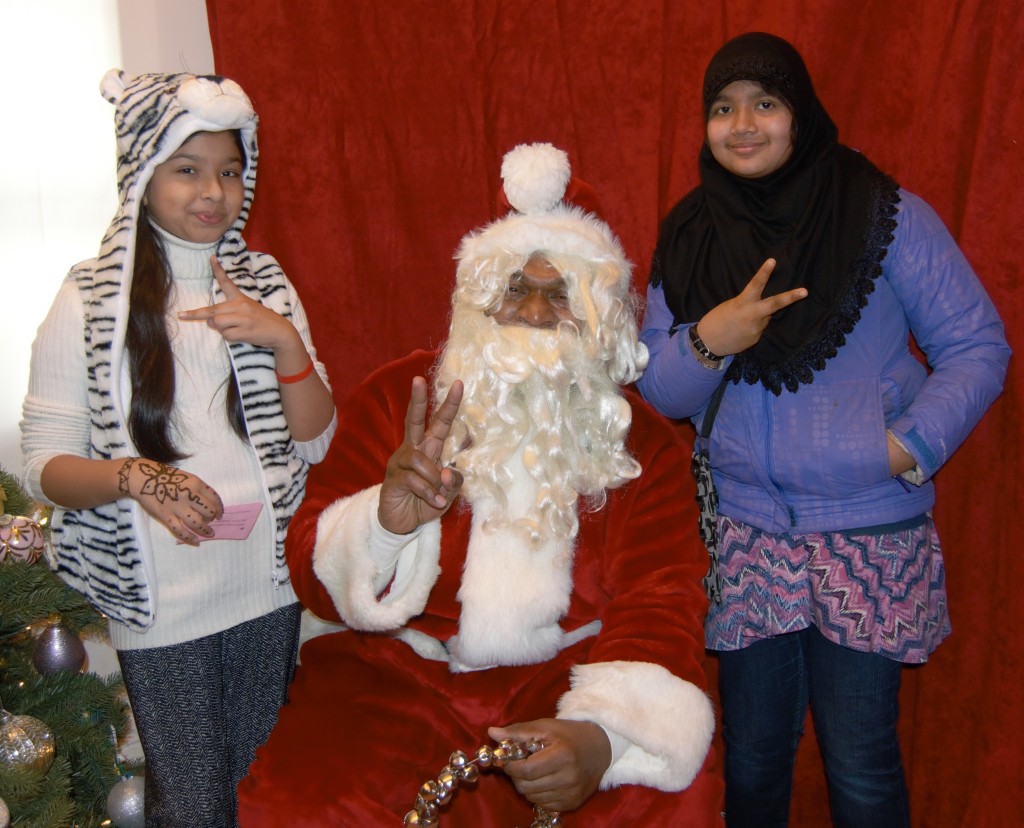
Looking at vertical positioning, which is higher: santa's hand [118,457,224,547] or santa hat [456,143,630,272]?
santa hat [456,143,630,272]

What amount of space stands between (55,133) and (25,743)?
5.38 feet

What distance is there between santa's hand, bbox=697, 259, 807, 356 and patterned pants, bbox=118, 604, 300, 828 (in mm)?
1104

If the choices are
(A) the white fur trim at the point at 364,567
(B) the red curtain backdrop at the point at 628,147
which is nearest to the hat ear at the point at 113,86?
(B) the red curtain backdrop at the point at 628,147

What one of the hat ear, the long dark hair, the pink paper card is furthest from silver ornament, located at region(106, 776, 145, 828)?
the hat ear

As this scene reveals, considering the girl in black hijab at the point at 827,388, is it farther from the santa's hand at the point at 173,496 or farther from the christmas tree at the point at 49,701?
the christmas tree at the point at 49,701

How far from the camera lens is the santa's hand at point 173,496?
176 centimetres

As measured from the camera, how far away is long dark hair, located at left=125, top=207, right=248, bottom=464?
189 cm

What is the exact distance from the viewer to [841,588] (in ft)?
6.36

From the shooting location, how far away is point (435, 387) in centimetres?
209

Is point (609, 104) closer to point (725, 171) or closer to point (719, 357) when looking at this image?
point (725, 171)

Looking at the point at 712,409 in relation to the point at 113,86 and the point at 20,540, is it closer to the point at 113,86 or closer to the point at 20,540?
the point at 113,86

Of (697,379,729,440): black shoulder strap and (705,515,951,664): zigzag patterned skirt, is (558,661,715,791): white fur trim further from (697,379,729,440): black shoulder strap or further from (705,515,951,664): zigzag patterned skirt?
(697,379,729,440): black shoulder strap

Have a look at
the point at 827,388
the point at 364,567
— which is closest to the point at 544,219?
the point at 827,388

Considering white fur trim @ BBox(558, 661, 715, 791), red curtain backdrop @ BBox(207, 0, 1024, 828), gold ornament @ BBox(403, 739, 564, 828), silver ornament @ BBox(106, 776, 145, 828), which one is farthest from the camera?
silver ornament @ BBox(106, 776, 145, 828)
